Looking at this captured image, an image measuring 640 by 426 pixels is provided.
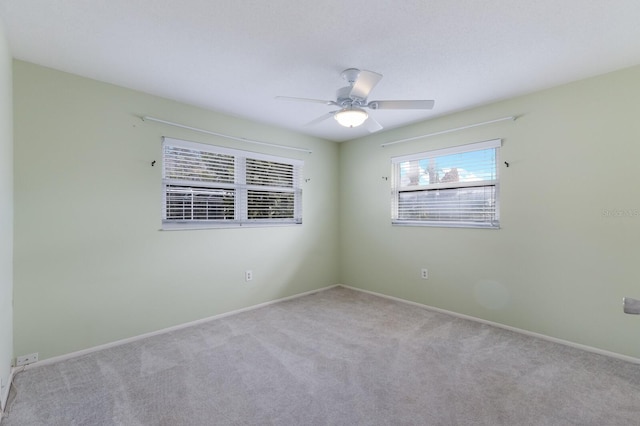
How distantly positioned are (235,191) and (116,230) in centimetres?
132

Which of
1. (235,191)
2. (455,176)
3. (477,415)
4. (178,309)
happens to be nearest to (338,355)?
(477,415)

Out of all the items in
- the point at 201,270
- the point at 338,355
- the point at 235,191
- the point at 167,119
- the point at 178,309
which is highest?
the point at 167,119

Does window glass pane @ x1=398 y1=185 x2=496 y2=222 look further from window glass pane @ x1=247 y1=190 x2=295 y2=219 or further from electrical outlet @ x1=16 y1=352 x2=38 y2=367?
electrical outlet @ x1=16 y1=352 x2=38 y2=367

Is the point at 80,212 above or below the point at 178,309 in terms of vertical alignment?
above

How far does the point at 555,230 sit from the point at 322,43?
2728mm

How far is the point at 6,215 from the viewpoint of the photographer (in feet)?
6.86

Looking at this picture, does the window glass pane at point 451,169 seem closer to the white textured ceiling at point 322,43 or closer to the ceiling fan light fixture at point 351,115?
the white textured ceiling at point 322,43

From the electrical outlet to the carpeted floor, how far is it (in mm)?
83

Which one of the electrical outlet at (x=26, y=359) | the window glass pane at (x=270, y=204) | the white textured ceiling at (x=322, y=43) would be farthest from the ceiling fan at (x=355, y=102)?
the electrical outlet at (x=26, y=359)

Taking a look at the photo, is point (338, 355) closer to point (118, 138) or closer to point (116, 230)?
point (116, 230)

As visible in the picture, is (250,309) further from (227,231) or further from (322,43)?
(322,43)

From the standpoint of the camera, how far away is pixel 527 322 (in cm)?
305

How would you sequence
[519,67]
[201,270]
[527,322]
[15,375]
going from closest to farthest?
[15,375], [519,67], [527,322], [201,270]

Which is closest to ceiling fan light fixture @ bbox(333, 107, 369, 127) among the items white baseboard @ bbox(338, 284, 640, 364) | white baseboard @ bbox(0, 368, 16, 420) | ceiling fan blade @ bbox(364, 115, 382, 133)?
ceiling fan blade @ bbox(364, 115, 382, 133)
